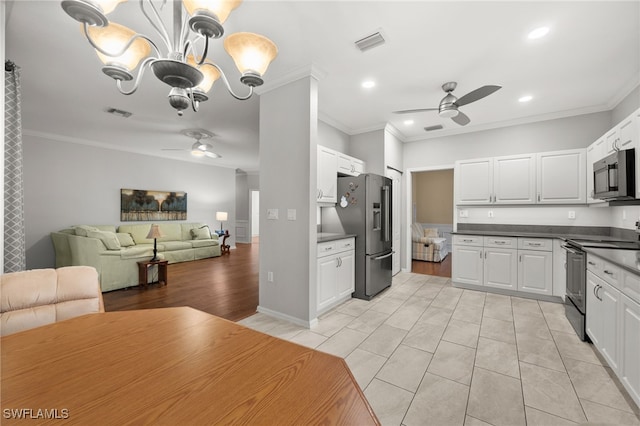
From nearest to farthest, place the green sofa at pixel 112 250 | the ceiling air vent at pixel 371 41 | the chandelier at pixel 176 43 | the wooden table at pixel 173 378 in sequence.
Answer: the wooden table at pixel 173 378 → the chandelier at pixel 176 43 → the ceiling air vent at pixel 371 41 → the green sofa at pixel 112 250

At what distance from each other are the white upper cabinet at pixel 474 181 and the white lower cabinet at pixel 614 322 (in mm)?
2051

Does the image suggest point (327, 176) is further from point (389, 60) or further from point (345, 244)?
point (389, 60)

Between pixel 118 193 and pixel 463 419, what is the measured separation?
772 centimetres

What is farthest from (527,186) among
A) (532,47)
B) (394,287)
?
(394,287)

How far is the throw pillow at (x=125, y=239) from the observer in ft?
18.9

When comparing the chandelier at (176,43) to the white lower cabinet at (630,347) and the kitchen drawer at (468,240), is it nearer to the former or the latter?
the white lower cabinet at (630,347)

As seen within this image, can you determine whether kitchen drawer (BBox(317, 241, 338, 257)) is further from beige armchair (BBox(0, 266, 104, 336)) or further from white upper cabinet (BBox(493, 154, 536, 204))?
white upper cabinet (BBox(493, 154, 536, 204))

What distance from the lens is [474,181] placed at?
4.41 metres

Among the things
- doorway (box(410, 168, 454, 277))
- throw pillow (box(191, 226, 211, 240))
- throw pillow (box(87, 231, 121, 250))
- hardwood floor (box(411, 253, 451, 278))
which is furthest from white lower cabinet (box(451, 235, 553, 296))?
throw pillow (box(191, 226, 211, 240))

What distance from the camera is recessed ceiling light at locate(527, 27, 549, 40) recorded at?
87.5 inches

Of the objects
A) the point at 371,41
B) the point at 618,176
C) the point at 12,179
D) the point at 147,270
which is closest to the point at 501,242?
the point at 618,176

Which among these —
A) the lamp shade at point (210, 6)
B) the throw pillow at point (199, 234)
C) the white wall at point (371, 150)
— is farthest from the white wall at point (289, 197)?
the throw pillow at point (199, 234)

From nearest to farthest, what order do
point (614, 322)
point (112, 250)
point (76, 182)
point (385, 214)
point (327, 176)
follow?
point (614, 322) → point (327, 176) → point (385, 214) → point (112, 250) → point (76, 182)

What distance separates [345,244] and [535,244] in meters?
2.69
